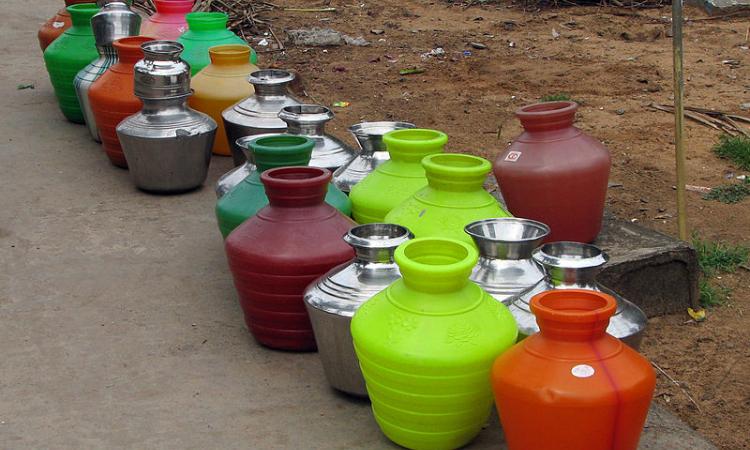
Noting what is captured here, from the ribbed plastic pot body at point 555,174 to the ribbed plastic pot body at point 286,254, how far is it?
79cm

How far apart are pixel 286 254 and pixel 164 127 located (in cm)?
196

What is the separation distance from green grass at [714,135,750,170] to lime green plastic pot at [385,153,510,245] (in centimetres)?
313

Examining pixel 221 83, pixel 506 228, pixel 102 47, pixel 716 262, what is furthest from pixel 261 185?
pixel 102 47

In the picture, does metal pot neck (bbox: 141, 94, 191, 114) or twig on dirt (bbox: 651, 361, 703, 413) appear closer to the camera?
twig on dirt (bbox: 651, 361, 703, 413)

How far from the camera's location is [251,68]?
19.4 feet

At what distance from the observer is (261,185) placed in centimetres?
407

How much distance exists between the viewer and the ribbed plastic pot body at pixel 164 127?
521 centimetres

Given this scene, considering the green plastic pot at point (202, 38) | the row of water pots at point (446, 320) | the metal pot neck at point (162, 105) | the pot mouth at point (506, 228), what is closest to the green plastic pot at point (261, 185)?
the row of water pots at point (446, 320)

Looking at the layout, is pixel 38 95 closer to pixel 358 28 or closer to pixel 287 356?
pixel 358 28

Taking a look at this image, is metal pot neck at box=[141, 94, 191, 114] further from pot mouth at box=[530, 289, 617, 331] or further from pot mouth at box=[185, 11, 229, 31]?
pot mouth at box=[530, 289, 617, 331]

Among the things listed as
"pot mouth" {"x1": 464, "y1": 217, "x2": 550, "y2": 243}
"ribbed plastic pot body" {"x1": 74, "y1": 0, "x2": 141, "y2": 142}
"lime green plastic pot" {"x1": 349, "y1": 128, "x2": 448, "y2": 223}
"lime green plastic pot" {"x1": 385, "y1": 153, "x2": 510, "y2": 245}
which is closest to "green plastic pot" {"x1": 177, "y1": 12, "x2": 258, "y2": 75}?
"ribbed plastic pot body" {"x1": 74, "y1": 0, "x2": 141, "y2": 142}

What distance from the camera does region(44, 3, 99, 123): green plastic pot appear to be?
6469 mm

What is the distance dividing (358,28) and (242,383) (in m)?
7.04

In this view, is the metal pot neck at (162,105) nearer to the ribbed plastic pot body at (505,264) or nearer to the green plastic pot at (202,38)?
the green plastic pot at (202,38)
